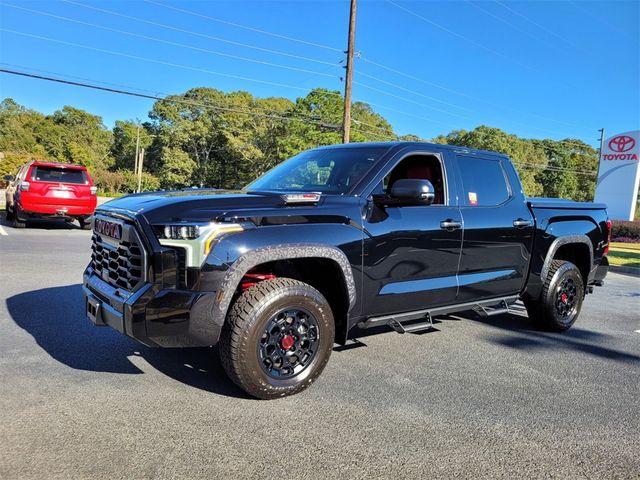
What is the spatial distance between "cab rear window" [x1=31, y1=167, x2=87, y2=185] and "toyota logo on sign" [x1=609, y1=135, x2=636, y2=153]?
31692 millimetres

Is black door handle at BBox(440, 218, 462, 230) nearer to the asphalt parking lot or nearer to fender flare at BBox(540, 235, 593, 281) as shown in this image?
the asphalt parking lot

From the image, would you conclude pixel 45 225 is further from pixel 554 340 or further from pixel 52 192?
pixel 554 340

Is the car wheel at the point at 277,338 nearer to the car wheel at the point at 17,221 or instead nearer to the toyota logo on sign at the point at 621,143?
the car wheel at the point at 17,221

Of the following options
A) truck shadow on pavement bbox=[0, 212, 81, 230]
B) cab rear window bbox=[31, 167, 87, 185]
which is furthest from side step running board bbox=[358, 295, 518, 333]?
truck shadow on pavement bbox=[0, 212, 81, 230]

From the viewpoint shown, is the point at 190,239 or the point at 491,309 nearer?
the point at 190,239

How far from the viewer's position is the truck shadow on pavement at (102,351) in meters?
3.93

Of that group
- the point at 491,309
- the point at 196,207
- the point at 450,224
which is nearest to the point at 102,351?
the point at 196,207

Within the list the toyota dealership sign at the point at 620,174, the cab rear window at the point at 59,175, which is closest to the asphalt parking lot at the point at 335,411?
the cab rear window at the point at 59,175

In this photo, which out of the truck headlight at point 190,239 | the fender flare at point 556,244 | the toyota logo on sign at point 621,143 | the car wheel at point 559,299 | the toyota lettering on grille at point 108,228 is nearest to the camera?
the truck headlight at point 190,239

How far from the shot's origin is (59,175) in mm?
13383

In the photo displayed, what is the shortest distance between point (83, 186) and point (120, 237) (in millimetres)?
11242

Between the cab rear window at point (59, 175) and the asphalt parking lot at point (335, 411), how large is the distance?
901 cm

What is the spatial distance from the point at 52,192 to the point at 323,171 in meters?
11.2

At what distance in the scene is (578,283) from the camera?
588 centimetres
